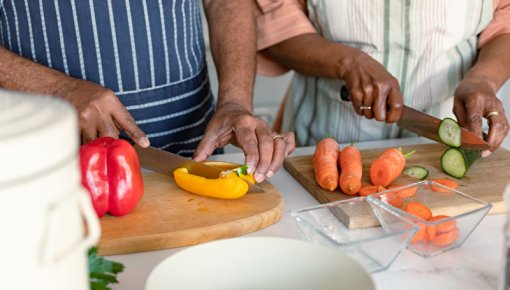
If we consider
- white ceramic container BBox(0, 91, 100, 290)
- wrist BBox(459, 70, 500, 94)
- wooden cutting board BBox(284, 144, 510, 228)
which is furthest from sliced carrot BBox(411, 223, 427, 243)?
wrist BBox(459, 70, 500, 94)

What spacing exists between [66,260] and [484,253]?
81 centimetres

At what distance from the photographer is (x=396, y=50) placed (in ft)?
6.64

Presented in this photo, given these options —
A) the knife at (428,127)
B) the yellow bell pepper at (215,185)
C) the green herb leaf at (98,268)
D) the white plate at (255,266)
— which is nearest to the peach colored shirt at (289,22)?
the knife at (428,127)

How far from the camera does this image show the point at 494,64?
1.95 m

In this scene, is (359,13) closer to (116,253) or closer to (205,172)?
(205,172)

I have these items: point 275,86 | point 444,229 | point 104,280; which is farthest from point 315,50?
point 275,86

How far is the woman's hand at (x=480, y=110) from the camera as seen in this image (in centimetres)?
176

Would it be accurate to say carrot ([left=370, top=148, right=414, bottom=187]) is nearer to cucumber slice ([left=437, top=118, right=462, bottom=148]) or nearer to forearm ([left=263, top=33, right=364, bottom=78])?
cucumber slice ([left=437, top=118, right=462, bottom=148])

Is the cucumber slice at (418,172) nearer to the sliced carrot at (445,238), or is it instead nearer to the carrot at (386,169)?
the carrot at (386,169)

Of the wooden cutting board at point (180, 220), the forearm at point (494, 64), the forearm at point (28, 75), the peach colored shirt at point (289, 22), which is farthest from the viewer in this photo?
the peach colored shirt at point (289, 22)

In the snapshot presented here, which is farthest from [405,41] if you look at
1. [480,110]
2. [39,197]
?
[39,197]

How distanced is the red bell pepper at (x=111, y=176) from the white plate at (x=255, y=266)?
1.18ft

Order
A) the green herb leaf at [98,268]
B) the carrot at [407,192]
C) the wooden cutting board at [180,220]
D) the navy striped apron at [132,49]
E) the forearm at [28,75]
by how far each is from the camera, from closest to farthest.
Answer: the green herb leaf at [98,268], the wooden cutting board at [180,220], the carrot at [407,192], the forearm at [28,75], the navy striped apron at [132,49]

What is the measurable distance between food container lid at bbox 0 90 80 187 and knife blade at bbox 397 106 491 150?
1.24 meters
